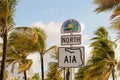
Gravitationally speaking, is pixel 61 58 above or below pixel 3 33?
below

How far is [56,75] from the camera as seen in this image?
183 feet

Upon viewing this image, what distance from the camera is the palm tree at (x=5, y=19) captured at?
23.5m

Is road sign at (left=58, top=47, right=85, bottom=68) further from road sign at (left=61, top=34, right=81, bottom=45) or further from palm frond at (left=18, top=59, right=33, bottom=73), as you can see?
palm frond at (left=18, top=59, right=33, bottom=73)

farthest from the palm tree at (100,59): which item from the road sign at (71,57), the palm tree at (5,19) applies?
the road sign at (71,57)

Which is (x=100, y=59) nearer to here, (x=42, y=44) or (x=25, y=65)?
(x=42, y=44)

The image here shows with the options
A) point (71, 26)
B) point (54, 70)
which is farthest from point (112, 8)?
point (54, 70)

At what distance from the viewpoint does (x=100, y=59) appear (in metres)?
36.8

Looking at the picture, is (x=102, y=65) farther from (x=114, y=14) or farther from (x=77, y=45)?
(x=77, y=45)

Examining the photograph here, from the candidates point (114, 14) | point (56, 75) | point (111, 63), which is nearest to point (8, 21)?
point (114, 14)

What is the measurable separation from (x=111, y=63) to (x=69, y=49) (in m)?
28.2

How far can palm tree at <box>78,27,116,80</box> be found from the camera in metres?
33.5

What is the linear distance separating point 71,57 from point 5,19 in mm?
15689

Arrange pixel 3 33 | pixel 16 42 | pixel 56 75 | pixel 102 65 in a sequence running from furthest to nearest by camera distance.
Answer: pixel 56 75 → pixel 102 65 → pixel 16 42 → pixel 3 33

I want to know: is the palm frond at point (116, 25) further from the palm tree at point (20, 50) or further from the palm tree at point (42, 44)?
the palm tree at point (42, 44)
